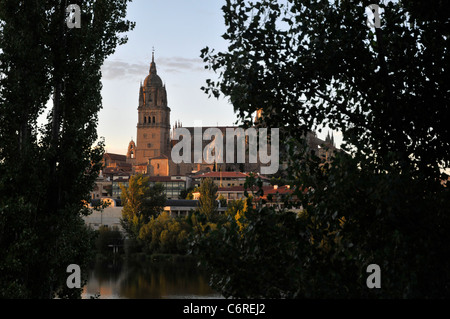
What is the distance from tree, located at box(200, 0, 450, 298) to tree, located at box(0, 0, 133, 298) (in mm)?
5773

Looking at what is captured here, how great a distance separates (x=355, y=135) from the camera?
5.46 m

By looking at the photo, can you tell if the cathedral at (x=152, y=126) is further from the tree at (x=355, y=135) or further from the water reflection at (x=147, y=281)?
the tree at (x=355, y=135)

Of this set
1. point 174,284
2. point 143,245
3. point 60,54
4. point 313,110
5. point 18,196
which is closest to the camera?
point 313,110

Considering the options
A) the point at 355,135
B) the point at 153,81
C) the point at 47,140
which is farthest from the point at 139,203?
the point at 153,81

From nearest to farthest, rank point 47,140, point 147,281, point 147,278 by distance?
point 47,140 → point 147,281 → point 147,278

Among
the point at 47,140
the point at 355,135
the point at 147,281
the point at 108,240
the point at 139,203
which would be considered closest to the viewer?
the point at 355,135

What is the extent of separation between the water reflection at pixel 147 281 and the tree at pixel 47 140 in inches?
916

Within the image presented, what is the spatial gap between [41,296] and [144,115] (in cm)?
16904

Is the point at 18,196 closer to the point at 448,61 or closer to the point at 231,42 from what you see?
the point at 231,42

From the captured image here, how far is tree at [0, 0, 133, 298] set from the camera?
10.4m

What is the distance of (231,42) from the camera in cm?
593

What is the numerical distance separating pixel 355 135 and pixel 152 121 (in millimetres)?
172820

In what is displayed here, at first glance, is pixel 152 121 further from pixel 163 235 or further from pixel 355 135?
pixel 355 135

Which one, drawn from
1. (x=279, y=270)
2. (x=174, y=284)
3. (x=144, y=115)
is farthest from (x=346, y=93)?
(x=144, y=115)
